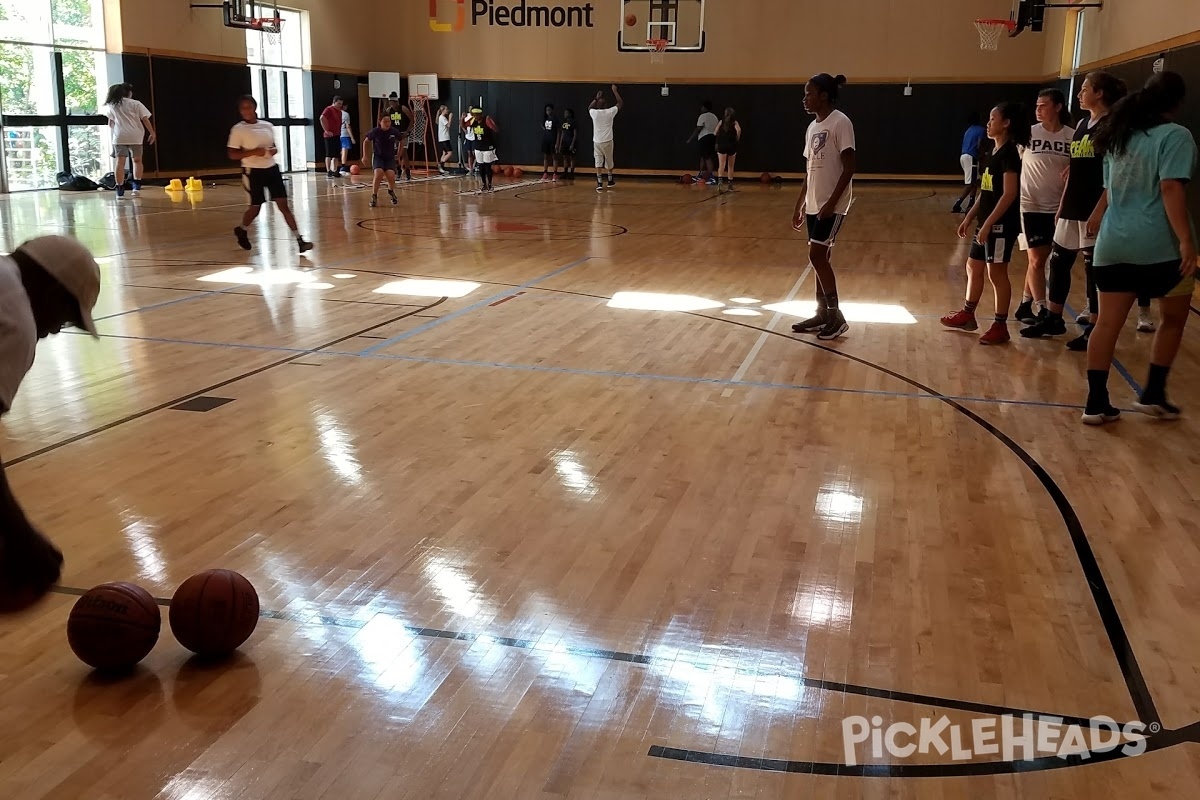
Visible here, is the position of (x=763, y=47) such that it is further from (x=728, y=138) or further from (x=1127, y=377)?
(x=1127, y=377)

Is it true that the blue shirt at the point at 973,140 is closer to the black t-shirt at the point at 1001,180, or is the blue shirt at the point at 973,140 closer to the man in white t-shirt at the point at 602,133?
the man in white t-shirt at the point at 602,133

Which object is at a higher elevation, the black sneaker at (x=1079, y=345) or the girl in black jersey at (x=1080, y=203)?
the girl in black jersey at (x=1080, y=203)

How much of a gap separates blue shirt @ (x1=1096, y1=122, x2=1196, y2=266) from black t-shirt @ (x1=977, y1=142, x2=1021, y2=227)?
194 centimetres

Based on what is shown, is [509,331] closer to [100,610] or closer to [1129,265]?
[1129,265]

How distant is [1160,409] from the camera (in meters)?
5.85

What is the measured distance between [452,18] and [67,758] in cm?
2622

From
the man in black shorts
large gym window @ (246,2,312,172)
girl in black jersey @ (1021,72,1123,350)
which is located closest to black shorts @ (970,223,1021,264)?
girl in black jersey @ (1021,72,1123,350)

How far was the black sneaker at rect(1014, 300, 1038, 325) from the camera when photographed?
8336 mm

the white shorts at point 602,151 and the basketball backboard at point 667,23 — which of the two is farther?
the basketball backboard at point 667,23

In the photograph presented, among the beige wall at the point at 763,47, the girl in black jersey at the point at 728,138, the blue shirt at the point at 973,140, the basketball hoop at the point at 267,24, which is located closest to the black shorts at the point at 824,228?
the blue shirt at the point at 973,140

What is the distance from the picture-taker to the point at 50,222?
13.9m

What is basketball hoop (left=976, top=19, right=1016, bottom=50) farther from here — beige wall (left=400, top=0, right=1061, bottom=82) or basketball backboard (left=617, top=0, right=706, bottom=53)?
basketball backboard (left=617, top=0, right=706, bottom=53)

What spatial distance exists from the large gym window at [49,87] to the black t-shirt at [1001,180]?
16.8 meters

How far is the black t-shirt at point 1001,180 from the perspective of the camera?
287 inches
